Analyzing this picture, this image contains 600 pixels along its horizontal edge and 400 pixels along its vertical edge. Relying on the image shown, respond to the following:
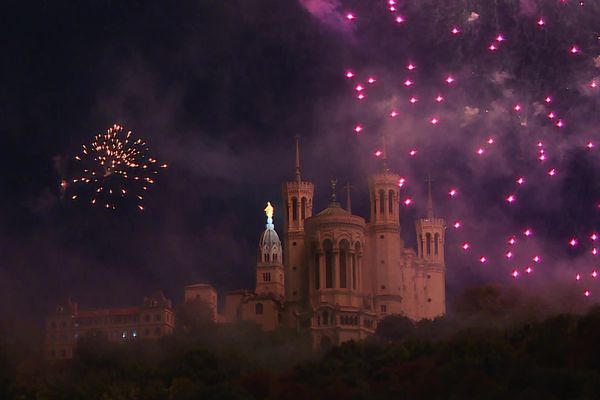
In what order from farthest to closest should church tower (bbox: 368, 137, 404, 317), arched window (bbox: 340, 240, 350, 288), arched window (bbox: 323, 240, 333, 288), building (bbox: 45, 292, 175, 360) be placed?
church tower (bbox: 368, 137, 404, 317)
arched window (bbox: 340, 240, 350, 288)
arched window (bbox: 323, 240, 333, 288)
building (bbox: 45, 292, 175, 360)

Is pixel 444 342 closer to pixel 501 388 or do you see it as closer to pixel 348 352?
pixel 348 352

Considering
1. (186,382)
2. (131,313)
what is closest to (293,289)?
(131,313)

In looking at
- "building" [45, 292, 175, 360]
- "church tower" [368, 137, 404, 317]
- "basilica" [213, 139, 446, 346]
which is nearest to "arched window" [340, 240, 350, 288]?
"basilica" [213, 139, 446, 346]

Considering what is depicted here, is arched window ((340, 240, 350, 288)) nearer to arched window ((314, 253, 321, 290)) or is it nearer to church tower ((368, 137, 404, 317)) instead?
arched window ((314, 253, 321, 290))

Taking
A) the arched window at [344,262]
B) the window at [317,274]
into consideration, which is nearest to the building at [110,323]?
the window at [317,274]

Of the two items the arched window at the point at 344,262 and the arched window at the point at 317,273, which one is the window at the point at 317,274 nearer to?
the arched window at the point at 317,273

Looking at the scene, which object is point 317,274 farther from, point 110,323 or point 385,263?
point 110,323
